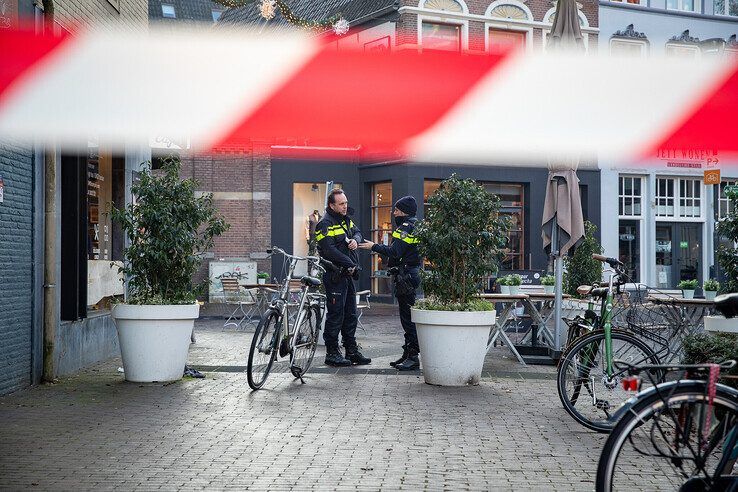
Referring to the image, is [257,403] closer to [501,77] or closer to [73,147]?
[73,147]

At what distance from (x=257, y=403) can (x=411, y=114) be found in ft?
17.1

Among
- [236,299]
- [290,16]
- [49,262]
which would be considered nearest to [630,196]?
[236,299]

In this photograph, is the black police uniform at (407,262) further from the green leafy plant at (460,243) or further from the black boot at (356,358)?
the green leafy plant at (460,243)

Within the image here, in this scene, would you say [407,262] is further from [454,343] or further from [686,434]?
[686,434]

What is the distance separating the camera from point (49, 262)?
948 centimetres

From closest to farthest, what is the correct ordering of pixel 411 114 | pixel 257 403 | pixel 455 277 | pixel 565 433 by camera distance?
pixel 411 114, pixel 565 433, pixel 257 403, pixel 455 277

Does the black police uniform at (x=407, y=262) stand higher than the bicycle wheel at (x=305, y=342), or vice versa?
the black police uniform at (x=407, y=262)

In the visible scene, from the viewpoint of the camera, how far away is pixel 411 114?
342 centimetres

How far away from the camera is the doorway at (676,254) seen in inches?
1189

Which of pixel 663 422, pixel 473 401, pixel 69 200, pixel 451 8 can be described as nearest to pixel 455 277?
pixel 473 401

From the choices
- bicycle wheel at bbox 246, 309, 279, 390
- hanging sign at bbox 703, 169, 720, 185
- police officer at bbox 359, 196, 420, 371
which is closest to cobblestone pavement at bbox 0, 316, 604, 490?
bicycle wheel at bbox 246, 309, 279, 390

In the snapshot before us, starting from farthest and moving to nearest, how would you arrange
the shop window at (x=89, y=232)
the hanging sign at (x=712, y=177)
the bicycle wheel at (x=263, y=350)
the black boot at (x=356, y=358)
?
the hanging sign at (x=712, y=177)
the black boot at (x=356, y=358)
the shop window at (x=89, y=232)
the bicycle wheel at (x=263, y=350)

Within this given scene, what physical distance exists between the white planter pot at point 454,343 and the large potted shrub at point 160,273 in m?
2.39

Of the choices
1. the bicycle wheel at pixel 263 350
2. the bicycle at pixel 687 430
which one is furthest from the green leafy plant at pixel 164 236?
the bicycle at pixel 687 430
